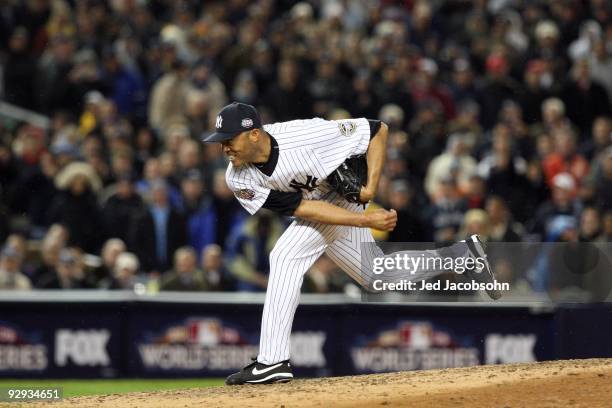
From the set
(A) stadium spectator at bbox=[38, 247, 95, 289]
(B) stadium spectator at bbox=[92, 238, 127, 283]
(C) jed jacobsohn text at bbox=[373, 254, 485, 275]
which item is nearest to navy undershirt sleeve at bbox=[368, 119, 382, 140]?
(C) jed jacobsohn text at bbox=[373, 254, 485, 275]

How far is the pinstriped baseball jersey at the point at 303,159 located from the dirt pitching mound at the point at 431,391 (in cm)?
118

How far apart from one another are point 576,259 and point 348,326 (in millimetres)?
3885

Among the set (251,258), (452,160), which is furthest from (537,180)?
(251,258)

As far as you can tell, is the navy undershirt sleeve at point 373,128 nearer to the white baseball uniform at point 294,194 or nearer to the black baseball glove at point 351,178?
the white baseball uniform at point 294,194

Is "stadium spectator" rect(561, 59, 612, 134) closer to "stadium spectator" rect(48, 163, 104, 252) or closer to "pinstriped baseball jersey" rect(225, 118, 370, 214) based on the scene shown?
"stadium spectator" rect(48, 163, 104, 252)

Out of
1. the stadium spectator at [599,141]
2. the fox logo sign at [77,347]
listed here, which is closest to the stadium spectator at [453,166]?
the stadium spectator at [599,141]

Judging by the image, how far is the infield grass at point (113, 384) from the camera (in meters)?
12.4

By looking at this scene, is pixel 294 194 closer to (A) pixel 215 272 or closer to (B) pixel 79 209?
(A) pixel 215 272

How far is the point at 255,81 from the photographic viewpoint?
53.7 feet

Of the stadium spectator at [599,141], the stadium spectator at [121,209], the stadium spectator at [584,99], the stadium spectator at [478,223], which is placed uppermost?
the stadium spectator at [584,99]

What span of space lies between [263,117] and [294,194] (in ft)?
22.9

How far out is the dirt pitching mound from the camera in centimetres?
791

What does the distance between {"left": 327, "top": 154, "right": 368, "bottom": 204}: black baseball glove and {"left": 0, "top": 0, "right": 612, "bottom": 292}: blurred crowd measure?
4.41 meters

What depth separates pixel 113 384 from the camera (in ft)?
42.1
